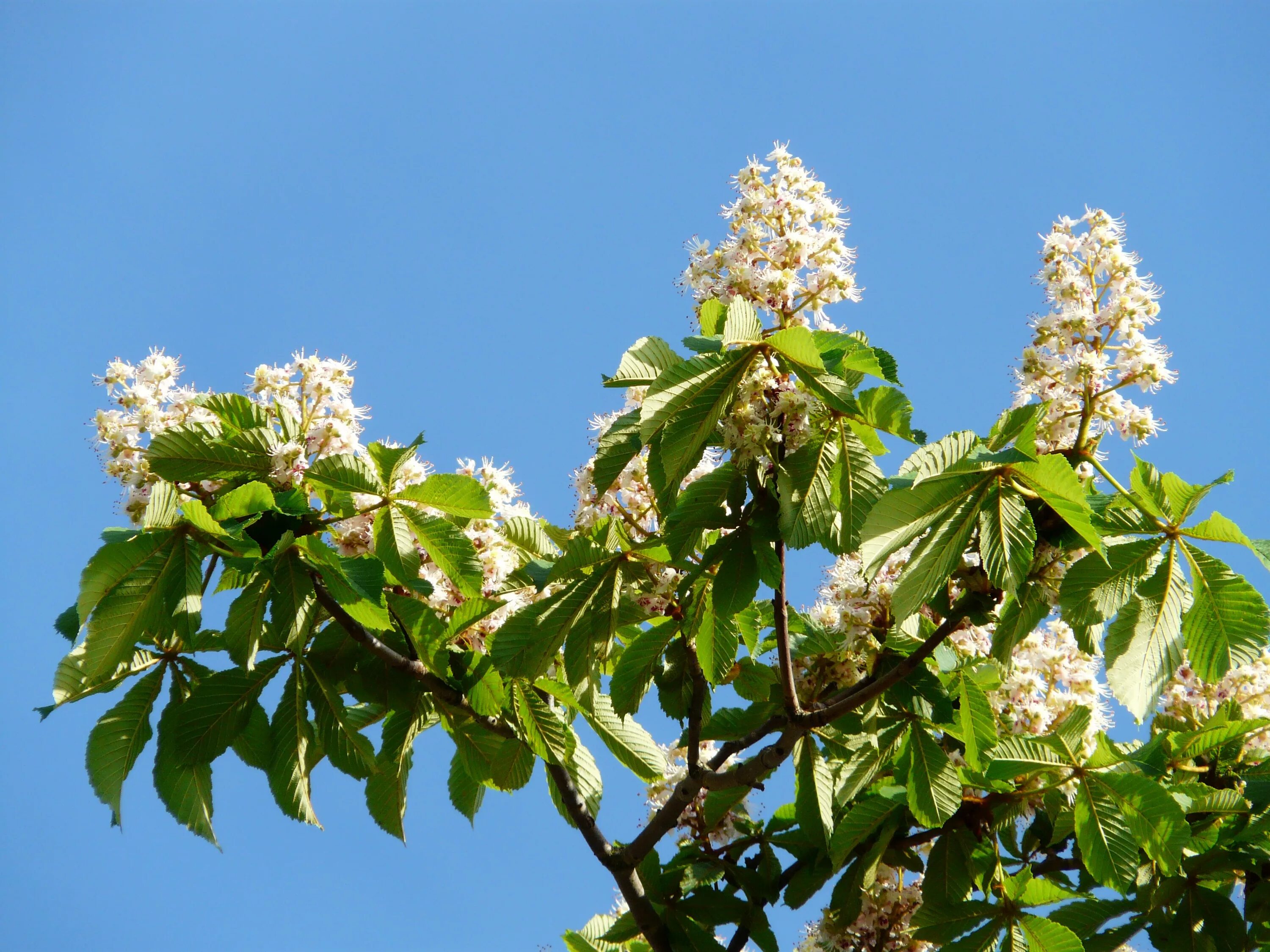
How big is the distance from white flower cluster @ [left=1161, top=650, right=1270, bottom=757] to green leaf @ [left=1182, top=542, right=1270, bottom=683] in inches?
100

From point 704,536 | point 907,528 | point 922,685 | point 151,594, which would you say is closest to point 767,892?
point 922,685

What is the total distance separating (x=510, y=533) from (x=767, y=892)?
1688 millimetres

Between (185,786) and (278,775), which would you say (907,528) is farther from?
(185,786)

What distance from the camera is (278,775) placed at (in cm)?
340

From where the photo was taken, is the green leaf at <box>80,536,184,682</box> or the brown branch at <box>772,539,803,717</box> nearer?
the green leaf at <box>80,536,184,682</box>

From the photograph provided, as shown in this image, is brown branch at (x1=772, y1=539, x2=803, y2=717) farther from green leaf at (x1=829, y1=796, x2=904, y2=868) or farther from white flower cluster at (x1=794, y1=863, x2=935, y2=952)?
white flower cluster at (x1=794, y1=863, x2=935, y2=952)

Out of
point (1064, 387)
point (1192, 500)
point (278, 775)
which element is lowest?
point (1192, 500)

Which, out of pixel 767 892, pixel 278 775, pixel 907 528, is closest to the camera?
pixel 907 528

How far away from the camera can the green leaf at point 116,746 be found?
3.32 m

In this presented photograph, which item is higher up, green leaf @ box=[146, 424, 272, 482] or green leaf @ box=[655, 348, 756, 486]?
green leaf @ box=[146, 424, 272, 482]

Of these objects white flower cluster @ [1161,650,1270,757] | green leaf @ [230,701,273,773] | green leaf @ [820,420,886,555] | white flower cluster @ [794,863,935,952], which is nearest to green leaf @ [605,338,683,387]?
green leaf @ [820,420,886,555]

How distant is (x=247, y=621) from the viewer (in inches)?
124

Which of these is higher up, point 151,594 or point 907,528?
point 151,594

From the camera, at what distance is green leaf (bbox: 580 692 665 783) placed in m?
3.71
